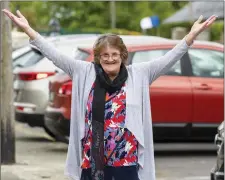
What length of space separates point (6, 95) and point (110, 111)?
5.46 meters

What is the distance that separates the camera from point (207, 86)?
39.4ft

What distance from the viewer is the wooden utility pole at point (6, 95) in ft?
34.5

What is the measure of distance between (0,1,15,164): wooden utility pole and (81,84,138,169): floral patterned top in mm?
5253

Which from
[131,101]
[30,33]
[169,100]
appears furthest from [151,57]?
[131,101]

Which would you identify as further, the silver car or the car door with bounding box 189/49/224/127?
the silver car

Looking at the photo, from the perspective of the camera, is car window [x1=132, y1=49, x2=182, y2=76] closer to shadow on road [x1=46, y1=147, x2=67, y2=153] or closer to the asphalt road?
the asphalt road

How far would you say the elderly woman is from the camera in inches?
210

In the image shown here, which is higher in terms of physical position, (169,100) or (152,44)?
(152,44)

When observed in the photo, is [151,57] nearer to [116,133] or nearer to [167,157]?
[167,157]

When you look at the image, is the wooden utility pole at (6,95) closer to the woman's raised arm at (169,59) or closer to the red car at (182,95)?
the red car at (182,95)

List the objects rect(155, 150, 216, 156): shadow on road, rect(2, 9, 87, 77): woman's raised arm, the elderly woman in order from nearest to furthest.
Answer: the elderly woman
rect(2, 9, 87, 77): woman's raised arm
rect(155, 150, 216, 156): shadow on road

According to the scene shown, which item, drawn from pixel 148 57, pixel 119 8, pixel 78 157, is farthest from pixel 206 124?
pixel 119 8

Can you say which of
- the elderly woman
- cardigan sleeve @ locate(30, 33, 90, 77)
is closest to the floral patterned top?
the elderly woman

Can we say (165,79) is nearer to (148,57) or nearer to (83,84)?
(148,57)
